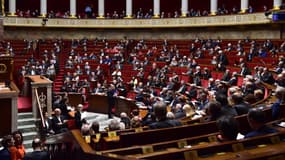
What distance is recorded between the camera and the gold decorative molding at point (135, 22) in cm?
2687

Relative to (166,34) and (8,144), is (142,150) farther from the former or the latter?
(166,34)

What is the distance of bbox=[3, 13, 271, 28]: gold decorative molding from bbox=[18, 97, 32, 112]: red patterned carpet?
16.7m

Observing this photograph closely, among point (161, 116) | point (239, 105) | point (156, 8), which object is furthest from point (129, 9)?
point (161, 116)

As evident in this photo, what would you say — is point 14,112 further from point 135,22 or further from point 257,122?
point 135,22

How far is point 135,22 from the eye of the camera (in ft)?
104

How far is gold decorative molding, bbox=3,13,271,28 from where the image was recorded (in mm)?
26869

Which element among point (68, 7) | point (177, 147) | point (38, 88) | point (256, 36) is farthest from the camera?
point (68, 7)

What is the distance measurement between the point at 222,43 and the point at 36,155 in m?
20.0

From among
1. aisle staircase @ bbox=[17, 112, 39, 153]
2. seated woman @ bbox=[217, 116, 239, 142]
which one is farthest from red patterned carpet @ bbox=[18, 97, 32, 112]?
seated woman @ bbox=[217, 116, 239, 142]

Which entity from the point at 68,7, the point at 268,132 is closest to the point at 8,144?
the point at 268,132

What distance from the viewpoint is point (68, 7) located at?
1417 inches

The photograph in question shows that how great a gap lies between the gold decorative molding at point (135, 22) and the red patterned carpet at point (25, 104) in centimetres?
1667

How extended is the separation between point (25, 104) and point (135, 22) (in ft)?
65.7

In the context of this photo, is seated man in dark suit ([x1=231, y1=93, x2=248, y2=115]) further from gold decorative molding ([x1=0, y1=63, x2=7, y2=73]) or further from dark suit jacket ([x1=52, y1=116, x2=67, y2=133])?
gold decorative molding ([x1=0, y1=63, x2=7, y2=73])
